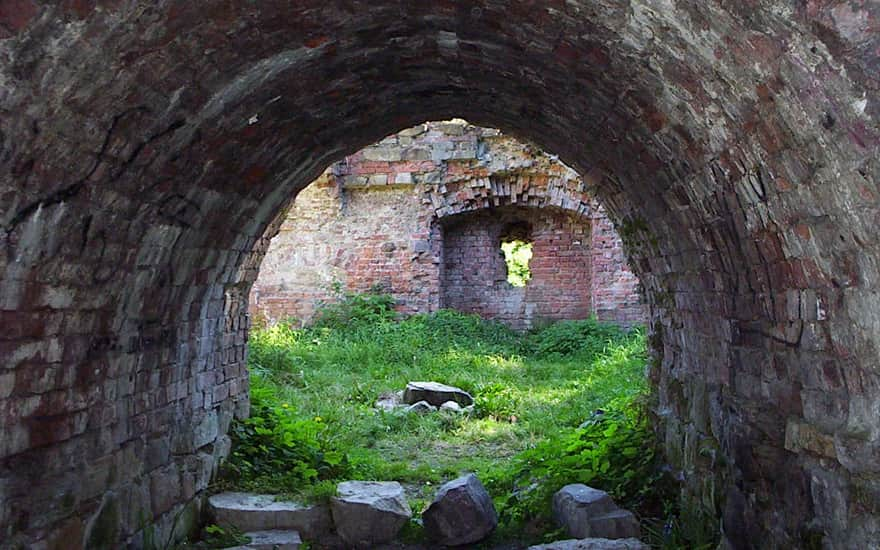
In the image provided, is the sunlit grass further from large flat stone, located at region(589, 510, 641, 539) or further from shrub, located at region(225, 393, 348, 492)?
large flat stone, located at region(589, 510, 641, 539)

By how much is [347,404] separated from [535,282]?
7.04 meters

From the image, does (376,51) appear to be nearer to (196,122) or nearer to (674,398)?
(196,122)

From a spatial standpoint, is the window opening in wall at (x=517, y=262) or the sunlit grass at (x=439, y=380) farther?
the window opening in wall at (x=517, y=262)

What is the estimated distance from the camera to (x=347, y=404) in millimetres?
10031

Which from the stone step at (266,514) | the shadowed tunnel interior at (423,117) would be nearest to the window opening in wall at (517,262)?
the stone step at (266,514)

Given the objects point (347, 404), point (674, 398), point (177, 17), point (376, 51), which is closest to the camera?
point (177, 17)

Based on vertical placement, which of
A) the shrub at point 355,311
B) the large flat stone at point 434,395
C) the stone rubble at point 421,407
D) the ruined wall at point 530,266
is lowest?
the stone rubble at point 421,407

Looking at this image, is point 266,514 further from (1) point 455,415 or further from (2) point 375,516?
(1) point 455,415

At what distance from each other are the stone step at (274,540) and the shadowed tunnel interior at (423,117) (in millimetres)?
521

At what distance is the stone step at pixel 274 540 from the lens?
5522mm

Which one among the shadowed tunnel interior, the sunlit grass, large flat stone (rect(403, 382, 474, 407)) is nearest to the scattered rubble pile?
the shadowed tunnel interior

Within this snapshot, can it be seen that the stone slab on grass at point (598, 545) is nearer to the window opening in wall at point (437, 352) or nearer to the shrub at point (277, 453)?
the window opening in wall at point (437, 352)

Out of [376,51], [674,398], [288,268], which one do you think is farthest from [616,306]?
[376,51]

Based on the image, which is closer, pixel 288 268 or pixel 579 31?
pixel 579 31
